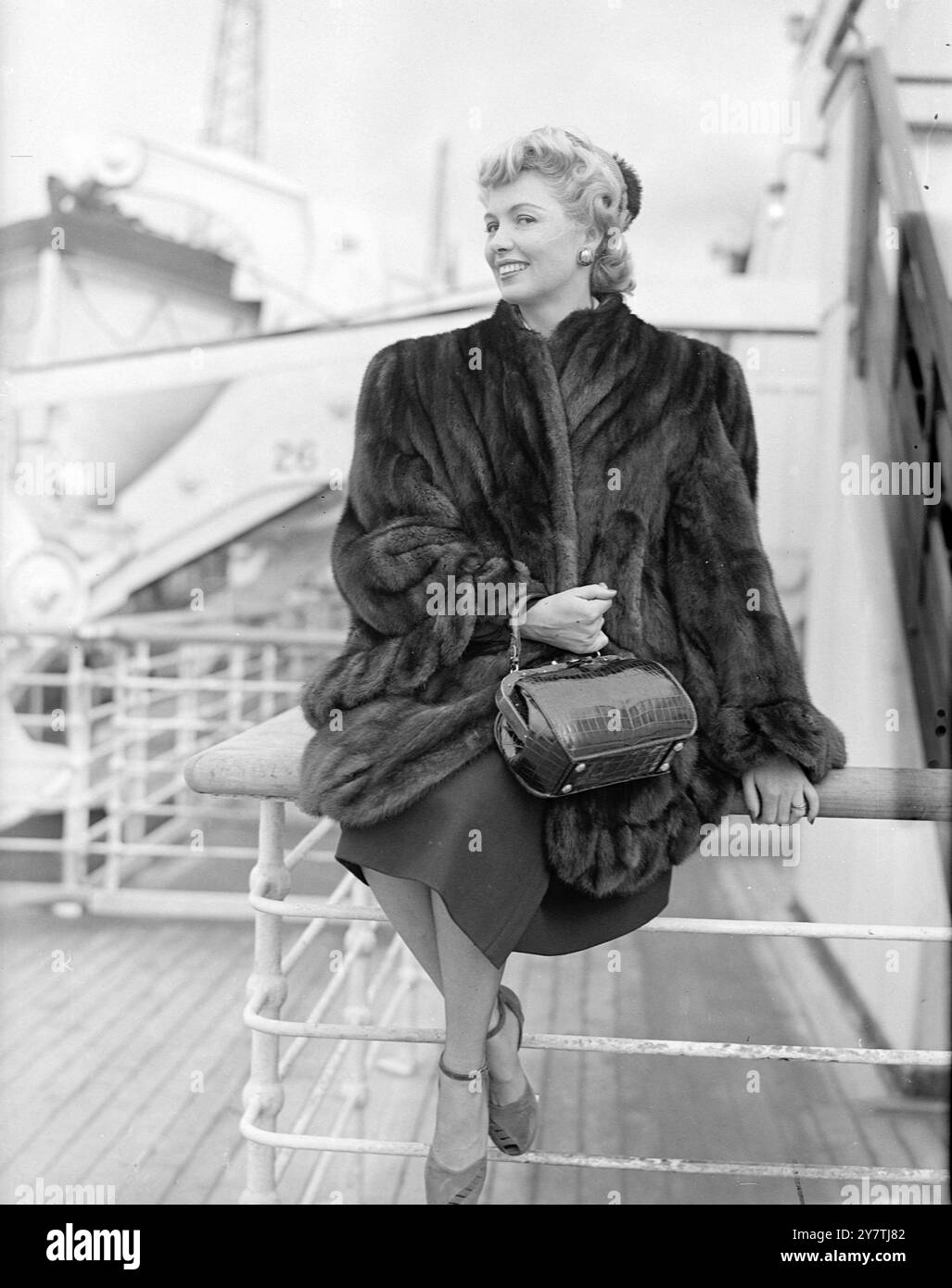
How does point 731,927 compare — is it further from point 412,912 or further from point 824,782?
point 412,912

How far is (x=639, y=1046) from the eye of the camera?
1313 millimetres

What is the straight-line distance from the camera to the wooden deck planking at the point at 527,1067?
205 centimetres

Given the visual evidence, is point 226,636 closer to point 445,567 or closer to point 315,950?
point 315,950

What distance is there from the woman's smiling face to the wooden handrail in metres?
0.65

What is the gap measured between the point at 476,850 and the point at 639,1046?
1.30ft

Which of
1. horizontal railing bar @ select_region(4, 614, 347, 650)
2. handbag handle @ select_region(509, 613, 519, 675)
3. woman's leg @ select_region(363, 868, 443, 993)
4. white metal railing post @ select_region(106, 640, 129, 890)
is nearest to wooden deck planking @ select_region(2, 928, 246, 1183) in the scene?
white metal railing post @ select_region(106, 640, 129, 890)

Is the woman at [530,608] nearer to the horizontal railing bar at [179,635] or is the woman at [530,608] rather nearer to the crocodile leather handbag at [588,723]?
the crocodile leather handbag at [588,723]

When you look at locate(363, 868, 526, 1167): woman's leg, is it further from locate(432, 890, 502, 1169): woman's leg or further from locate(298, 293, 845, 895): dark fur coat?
locate(298, 293, 845, 895): dark fur coat

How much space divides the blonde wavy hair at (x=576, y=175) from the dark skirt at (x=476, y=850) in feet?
2.23

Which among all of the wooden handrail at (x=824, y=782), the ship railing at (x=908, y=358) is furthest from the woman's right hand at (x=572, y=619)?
the ship railing at (x=908, y=358)

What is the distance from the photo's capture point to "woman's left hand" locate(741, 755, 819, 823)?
119 cm

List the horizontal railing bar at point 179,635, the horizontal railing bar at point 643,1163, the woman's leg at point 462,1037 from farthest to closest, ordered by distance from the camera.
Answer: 1. the horizontal railing bar at point 179,635
2. the horizontal railing bar at point 643,1163
3. the woman's leg at point 462,1037

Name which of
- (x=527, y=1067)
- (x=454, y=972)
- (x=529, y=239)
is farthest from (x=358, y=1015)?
(x=529, y=239)

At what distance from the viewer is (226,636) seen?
11.1 ft
